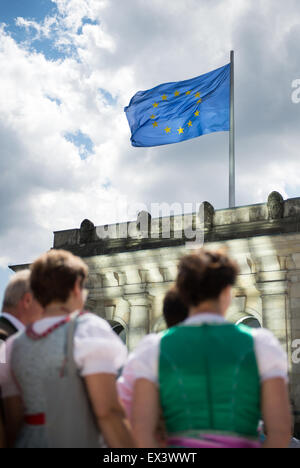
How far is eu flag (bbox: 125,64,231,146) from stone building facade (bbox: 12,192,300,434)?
105 inches

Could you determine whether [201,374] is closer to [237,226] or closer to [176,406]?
[176,406]

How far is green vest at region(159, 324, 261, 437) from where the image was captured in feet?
→ 10.1

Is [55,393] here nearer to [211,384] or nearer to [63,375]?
[63,375]

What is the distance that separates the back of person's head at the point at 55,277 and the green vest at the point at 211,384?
0.77 metres

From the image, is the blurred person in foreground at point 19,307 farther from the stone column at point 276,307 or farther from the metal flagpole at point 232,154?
the metal flagpole at point 232,154

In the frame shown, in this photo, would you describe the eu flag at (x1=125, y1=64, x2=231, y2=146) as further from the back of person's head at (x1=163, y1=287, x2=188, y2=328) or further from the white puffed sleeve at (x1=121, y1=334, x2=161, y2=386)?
the white puffed sleeve at (x1=121, y1=334, x2=161, y2=386)

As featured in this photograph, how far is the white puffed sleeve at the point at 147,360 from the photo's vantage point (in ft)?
10.6

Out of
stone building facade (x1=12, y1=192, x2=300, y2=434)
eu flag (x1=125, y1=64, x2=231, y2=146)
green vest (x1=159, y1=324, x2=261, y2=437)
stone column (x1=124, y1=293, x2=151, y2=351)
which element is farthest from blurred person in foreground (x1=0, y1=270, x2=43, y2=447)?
eu flag (x1=125, y1=64, x2=231, y2=146)

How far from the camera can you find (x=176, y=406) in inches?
124

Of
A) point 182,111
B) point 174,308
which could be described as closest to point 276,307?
point 182,111

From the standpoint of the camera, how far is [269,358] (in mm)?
3160

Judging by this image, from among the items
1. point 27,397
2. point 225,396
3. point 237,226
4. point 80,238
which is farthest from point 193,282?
point 80,238

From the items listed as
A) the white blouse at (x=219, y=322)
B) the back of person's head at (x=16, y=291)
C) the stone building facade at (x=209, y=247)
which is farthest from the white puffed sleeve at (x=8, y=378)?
the stone building facade at (x=209, y=247)

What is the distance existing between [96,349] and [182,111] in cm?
1728
